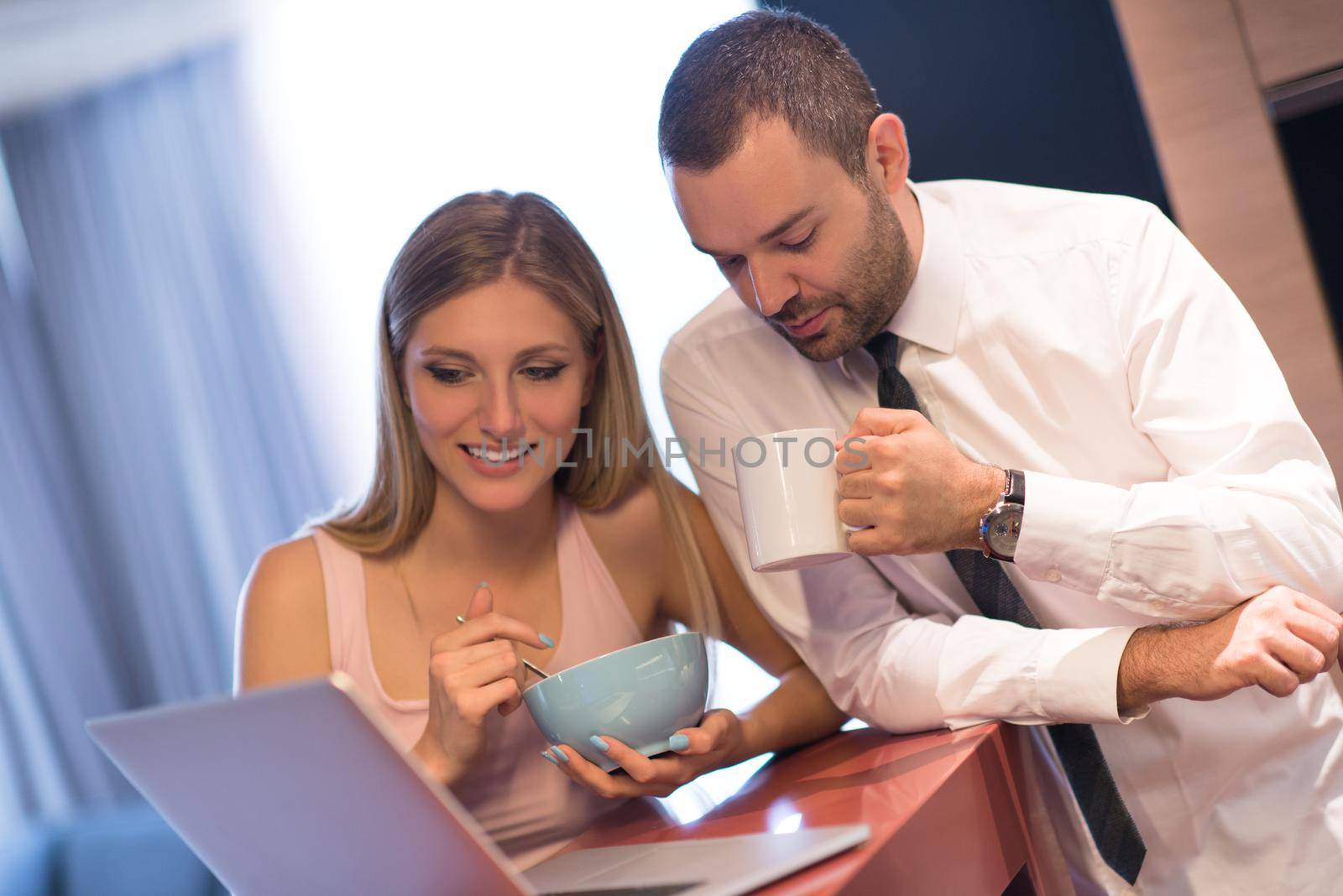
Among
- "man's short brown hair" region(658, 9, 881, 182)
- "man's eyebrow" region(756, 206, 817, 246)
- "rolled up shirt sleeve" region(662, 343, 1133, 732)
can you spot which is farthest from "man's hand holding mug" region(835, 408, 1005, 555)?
"man's short brown hair" region(658, 9, 881, 182)

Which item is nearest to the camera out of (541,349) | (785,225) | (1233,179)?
(785,225)

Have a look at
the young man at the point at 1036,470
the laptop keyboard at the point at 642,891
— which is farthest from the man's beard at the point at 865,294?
the laptop keyboard at the point at 642,891

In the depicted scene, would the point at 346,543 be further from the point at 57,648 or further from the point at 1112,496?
the point at 57,648

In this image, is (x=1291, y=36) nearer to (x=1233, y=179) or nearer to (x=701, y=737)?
(x=1233, y=179)

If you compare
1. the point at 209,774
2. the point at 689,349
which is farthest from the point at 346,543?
the point at 209,774

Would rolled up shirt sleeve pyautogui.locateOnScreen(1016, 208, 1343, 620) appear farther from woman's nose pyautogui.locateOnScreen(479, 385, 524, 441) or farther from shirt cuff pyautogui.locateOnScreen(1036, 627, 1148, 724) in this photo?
woman's nose pyautogui.locateOnScreen(479, 385, 524, 441)

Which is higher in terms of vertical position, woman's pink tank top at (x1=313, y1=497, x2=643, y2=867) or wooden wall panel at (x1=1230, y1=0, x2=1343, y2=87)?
wooden wall panel at (x1=1230, y1=0, x2=1343, y2=87)

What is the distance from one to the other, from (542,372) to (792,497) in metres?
0.41

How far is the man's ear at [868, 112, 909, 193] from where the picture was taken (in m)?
1.25

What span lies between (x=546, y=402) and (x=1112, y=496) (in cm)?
60

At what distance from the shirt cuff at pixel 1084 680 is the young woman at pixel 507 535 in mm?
296

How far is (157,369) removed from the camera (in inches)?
132

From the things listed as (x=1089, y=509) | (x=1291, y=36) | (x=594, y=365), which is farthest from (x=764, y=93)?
Result: (x=1291, y=36)

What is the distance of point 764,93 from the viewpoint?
118cm
